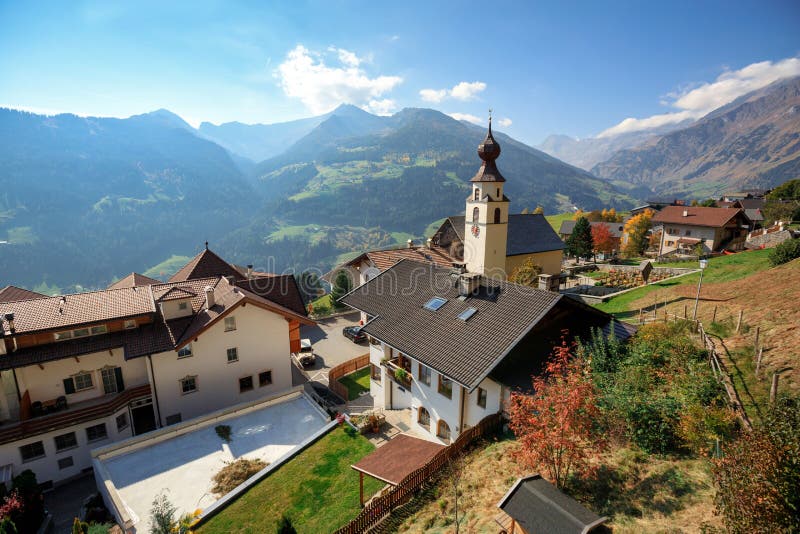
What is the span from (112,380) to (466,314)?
2244 cm

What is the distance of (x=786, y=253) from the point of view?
2872cm

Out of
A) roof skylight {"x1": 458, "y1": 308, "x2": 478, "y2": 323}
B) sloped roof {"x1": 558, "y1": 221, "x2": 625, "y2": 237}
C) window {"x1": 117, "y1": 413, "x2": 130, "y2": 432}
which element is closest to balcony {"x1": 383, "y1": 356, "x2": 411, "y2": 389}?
roof skylight {"x1": 458, "y1": 308, "x2": 478, "y2": 323}

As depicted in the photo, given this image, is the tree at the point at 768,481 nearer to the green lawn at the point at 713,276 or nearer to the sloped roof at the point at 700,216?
the green lawn at the point at 713,276

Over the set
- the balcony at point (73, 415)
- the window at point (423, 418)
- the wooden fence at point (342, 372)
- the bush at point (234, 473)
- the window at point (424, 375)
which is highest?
the window at point (424, 375)

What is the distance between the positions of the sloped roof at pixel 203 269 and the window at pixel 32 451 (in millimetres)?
16995

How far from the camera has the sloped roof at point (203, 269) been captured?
36.5 meters

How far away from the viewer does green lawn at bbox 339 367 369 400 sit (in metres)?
28.3

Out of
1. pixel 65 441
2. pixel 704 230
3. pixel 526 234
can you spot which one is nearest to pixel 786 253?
pixel 526 234

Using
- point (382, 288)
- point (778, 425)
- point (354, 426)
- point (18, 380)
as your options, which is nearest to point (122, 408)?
point (18, 380)

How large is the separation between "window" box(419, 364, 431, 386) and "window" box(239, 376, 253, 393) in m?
13.7

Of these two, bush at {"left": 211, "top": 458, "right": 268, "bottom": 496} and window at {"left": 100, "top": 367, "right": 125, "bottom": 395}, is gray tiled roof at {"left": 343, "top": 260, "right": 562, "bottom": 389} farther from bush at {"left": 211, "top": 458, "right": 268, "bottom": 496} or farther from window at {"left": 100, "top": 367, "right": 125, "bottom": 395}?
window at {"left": 100, "top": 367, "right": 125, "bottom": 395}

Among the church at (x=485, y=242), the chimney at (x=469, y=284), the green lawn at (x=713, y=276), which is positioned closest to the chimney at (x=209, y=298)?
the chimney at (x=469, y=284)

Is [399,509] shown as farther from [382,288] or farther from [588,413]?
[382,288]

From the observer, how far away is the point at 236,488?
17703mm
